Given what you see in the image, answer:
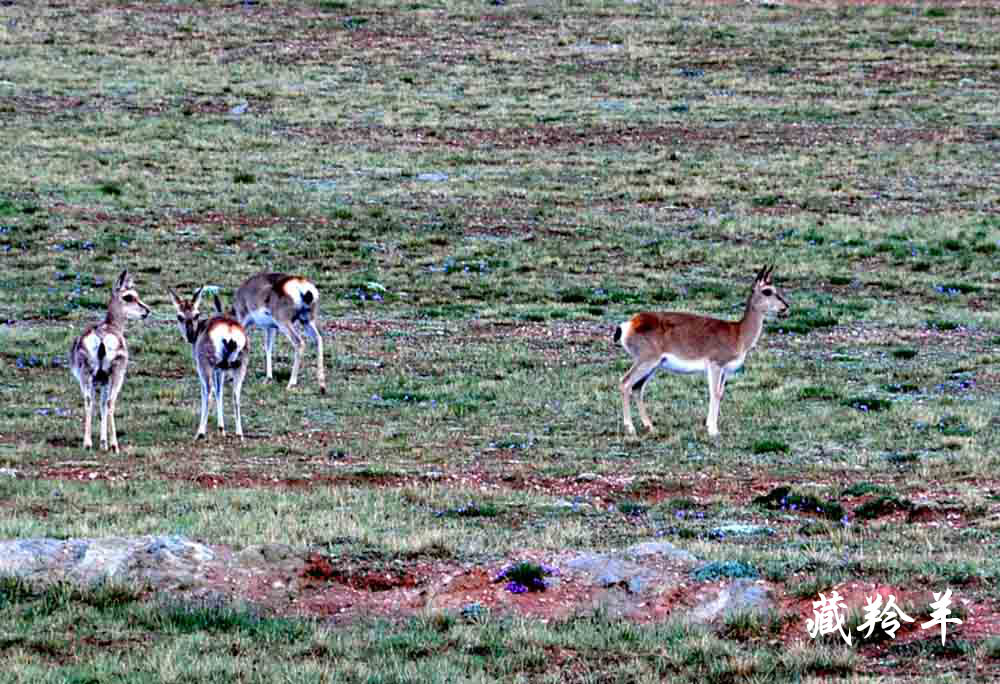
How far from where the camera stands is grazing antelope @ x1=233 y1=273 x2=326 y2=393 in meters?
23.7

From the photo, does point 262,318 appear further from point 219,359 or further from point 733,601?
point 733,601

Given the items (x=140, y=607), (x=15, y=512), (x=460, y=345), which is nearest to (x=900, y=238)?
(x=460, y=345)

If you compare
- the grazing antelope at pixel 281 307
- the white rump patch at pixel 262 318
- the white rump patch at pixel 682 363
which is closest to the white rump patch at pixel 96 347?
the grazing antelope at pixel 281 307

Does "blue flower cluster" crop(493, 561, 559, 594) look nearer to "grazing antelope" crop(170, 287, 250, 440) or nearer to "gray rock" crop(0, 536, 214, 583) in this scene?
"gray rock" crop(0, 536, 214, 583)

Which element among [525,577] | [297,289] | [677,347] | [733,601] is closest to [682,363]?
[677,347]

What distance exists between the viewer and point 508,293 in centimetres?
3000

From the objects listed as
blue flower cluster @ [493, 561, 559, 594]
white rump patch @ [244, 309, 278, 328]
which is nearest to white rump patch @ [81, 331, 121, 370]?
white rump patch @ [244, 309, 278, 328]

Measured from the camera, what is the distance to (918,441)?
19.0 metres

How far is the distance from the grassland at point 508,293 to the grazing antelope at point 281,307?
0.64 meters

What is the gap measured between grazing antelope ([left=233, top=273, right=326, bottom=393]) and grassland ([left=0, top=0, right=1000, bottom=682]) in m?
0.64

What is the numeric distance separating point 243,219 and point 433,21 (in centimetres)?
2472

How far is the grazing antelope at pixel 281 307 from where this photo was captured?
23.7 metres

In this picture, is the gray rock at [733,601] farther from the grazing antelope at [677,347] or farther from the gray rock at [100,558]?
the grazing antelope at [677,347]

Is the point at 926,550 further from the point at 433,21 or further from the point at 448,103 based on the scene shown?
the point at 433,21
